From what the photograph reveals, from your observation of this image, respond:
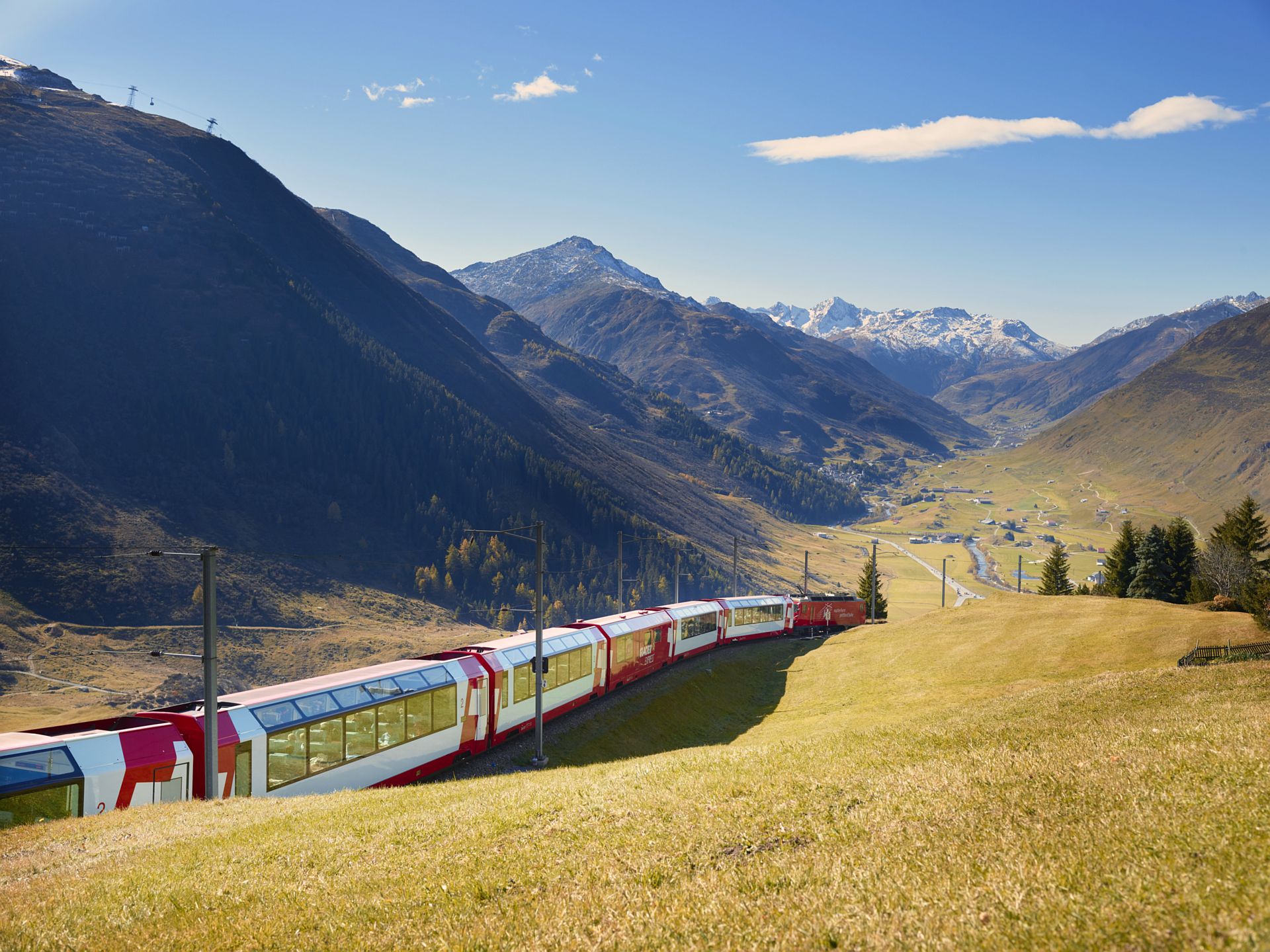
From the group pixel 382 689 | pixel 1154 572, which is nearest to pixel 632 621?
pixel 382 689

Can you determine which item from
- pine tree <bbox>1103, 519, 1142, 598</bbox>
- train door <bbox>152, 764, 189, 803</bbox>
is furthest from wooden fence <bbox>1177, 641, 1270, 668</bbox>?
pine tree <bbox>1103, 519, 1142, 598</bbox>

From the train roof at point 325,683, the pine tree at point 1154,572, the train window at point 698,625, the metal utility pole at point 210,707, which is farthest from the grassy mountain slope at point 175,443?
the metal utility pole at point 210,707

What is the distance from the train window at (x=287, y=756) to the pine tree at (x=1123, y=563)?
86.3m

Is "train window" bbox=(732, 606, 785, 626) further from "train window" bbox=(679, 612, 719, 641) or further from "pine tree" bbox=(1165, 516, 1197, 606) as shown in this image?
"pine tree" bbox=(1165, 516, 1197, 606)

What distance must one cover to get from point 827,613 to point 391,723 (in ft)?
204

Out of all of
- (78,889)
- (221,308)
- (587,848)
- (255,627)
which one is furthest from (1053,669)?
(221,308)

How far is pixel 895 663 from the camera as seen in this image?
174ft

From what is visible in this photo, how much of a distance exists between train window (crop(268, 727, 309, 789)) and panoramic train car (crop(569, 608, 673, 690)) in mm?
23762

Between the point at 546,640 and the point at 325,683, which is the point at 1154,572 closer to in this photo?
the point at 546,640

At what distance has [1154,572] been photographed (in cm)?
7956

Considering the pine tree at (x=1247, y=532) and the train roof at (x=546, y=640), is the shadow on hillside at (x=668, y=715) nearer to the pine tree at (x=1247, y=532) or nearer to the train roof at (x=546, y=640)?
the train roof at (x=546, y=640)

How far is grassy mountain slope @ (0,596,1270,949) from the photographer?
934cm

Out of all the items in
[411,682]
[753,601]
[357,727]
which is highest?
[411,682]

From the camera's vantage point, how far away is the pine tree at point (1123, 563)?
86562 mm
